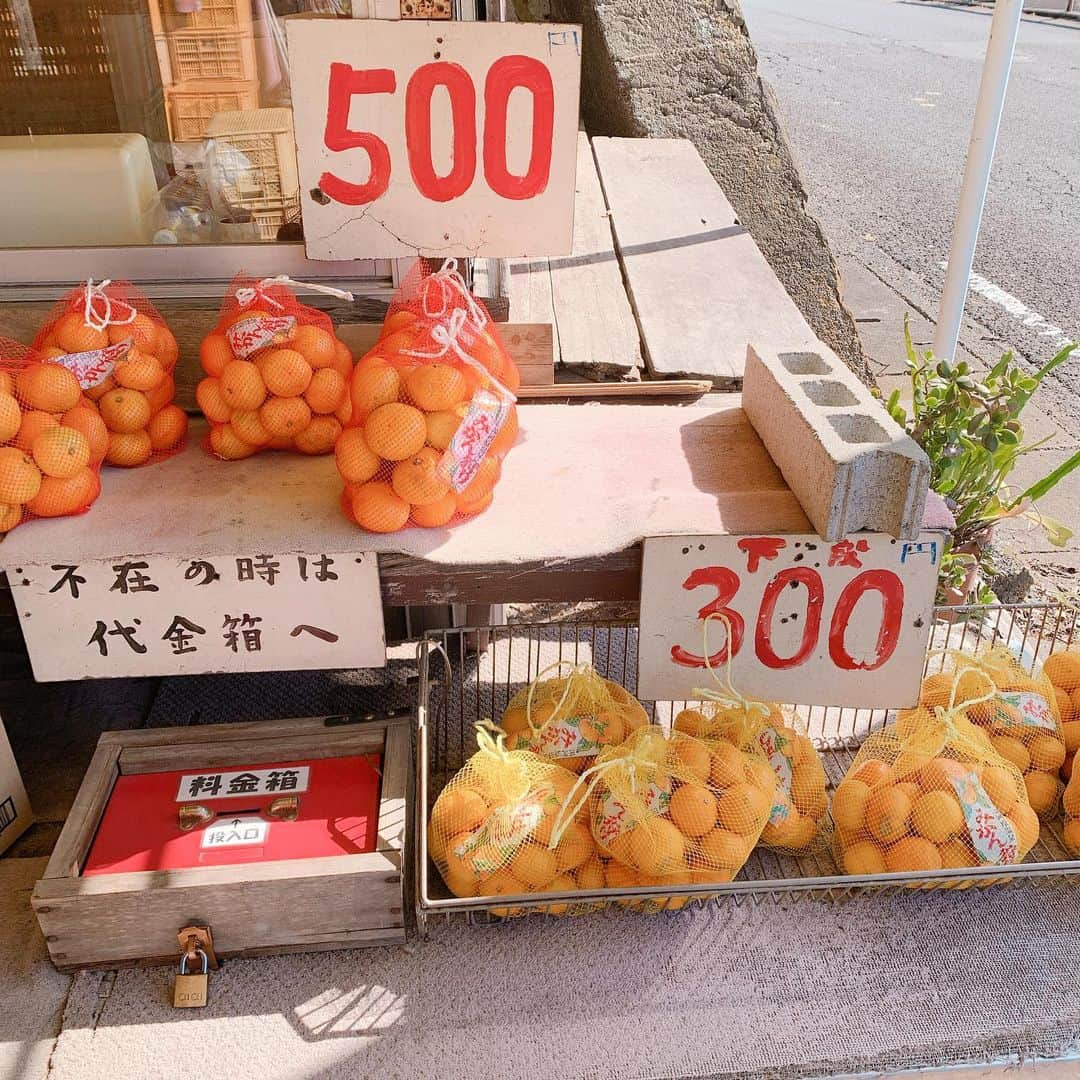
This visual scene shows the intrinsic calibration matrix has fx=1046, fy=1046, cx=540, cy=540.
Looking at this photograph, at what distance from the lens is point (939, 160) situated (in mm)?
10344

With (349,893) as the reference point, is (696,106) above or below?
above

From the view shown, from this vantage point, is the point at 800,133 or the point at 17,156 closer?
the point at 17,156

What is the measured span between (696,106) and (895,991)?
488 centimetres

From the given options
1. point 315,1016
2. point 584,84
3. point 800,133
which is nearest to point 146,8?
point 315,1016

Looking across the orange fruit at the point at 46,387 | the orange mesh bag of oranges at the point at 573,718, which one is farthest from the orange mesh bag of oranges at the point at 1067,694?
the orange fruit at the point at 46,387

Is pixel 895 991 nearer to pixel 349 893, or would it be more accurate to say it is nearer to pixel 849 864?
pixel 849 864

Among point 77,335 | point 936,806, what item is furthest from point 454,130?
point 936,806

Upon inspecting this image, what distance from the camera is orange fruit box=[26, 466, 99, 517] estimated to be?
200cm

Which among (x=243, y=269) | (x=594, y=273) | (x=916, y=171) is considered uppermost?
(x=243, y=269)

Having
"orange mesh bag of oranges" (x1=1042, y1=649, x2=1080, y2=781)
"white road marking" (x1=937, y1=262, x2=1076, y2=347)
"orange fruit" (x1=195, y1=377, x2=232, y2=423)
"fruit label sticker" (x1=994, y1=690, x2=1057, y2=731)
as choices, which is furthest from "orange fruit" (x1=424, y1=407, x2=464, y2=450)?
"white road marking" (x1=937, y1=262, x2=1076, y2=347)

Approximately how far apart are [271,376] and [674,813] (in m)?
1.18

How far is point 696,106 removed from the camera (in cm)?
568

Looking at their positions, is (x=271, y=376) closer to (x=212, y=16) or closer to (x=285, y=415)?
(x=285, y=415)

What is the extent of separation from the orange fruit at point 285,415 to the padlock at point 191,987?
3.42ft
